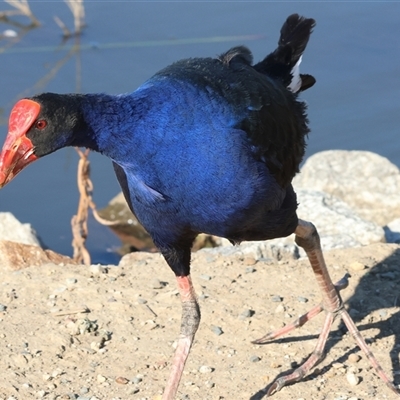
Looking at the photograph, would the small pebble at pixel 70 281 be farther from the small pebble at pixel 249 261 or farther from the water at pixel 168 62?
the water at pixel 168 62

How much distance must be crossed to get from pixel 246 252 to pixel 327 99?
2306 millimetres

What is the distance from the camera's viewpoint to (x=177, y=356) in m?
3.82

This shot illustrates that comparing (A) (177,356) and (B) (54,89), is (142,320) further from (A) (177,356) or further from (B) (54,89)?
(B) (54,89)

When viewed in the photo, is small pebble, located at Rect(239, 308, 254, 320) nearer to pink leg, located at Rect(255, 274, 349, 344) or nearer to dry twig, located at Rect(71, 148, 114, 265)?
pink leg, located at Rect(255, 274, 349, 344)

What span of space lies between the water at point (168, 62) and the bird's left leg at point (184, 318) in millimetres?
2337

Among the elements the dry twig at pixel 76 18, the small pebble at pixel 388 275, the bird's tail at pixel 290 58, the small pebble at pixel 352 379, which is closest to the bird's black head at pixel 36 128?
the bird's tail at pixel 290 58

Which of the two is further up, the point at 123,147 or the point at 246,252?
the point at 123,147

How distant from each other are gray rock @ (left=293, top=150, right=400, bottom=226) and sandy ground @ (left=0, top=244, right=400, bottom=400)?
1153mm

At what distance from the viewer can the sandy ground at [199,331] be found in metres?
3.99

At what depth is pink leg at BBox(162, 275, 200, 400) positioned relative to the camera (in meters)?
3.76

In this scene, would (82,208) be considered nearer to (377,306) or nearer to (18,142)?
(377,306)

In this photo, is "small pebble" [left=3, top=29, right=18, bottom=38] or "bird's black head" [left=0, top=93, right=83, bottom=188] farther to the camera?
"small pebble" [left=3, top=29, right=18, bottom=38]

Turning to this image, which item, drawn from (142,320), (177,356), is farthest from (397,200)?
(177,356)

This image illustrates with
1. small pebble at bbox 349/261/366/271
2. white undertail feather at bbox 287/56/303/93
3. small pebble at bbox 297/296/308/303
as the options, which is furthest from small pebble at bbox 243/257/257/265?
white undertail feather at bbox 287/56/303/93
